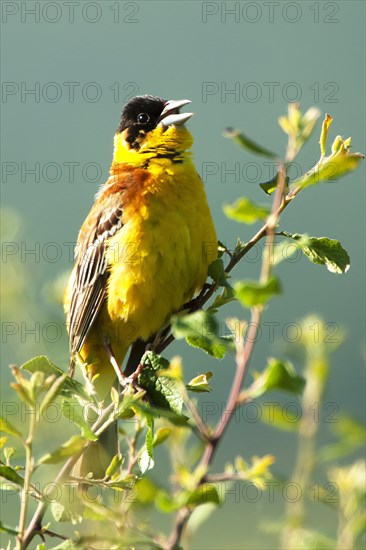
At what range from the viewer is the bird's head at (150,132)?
4215 mm

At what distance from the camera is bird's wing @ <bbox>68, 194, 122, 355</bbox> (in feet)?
13.1

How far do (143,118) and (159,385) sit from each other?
107 inches

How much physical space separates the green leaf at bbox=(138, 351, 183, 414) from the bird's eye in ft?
8.47

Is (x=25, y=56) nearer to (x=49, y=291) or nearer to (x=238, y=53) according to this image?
(x=238, y=53)

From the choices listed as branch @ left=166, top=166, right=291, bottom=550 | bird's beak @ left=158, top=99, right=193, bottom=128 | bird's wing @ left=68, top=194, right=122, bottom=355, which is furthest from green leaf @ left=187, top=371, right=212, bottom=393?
bird's beak @ left=158, top=99, right=193, bottom=128

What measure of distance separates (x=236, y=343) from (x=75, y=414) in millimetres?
528

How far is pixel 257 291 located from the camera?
3.58ft

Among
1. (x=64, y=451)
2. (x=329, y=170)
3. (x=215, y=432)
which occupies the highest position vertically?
(x=329, y=170)

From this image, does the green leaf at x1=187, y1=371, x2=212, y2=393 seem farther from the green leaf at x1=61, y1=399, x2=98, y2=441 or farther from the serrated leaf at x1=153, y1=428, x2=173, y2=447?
the green leaf at x1=61, y1=399, x2=98, y2=441

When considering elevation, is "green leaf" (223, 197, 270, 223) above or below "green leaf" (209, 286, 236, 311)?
above

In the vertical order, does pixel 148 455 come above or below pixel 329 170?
below

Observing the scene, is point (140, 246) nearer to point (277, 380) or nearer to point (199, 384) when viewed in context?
point (199, 384)

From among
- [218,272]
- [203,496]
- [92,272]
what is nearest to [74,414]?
[203,496]

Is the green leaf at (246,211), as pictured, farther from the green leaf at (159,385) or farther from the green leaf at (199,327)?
the green leaf at (159,385)
